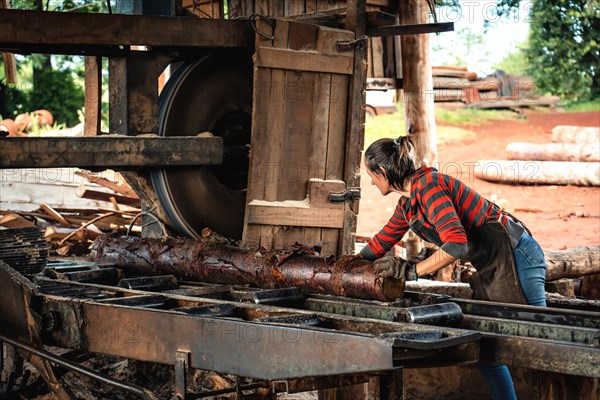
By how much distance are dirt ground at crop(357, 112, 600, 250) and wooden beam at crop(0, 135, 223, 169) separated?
634 cm

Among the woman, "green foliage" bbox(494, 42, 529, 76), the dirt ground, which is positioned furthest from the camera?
"green foliage" bbox(494, 42, 529, 76)

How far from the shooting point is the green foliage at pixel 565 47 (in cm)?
1641

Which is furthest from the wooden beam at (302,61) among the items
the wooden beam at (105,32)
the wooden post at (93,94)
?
the wooden post at (93,94)

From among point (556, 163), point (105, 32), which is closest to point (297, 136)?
point (105, 32)

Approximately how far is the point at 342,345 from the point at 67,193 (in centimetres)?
706

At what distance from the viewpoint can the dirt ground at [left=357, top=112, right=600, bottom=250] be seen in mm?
11953

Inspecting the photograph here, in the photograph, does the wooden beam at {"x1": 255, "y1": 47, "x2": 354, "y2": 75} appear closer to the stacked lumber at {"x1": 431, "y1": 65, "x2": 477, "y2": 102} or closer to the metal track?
the metal track

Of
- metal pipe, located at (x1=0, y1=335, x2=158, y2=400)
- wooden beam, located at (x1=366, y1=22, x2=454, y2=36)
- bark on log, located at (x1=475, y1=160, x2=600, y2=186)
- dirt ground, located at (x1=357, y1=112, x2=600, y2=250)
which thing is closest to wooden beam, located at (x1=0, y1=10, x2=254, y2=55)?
wooden beam, located at (x1=366, y1=22, x2=454, y2=36)

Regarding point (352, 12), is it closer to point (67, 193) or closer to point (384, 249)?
point (384, 249)

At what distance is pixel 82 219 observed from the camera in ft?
27.7

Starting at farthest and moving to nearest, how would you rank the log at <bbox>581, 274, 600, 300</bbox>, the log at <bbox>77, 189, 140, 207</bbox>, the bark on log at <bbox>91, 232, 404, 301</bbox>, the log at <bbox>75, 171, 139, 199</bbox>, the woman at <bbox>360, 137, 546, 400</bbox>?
the log at <bbox>77, 189, 140, 207</bbox> < the log at <bbox>75, 171, 139, 199</bbox> < the log at <bbox>581, 274, 600, 300</bbox> < the bark on log at <bbox>91, 232, 404, 301</bbox> < the woman at <bbox>360, 137, 546, 400</bbox>

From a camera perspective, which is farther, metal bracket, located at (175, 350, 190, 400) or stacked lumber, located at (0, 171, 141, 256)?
stacked lumber, located at (0, 171, 141, 256)

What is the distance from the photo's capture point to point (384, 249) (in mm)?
4477

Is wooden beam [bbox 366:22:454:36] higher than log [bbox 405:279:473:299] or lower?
higher
